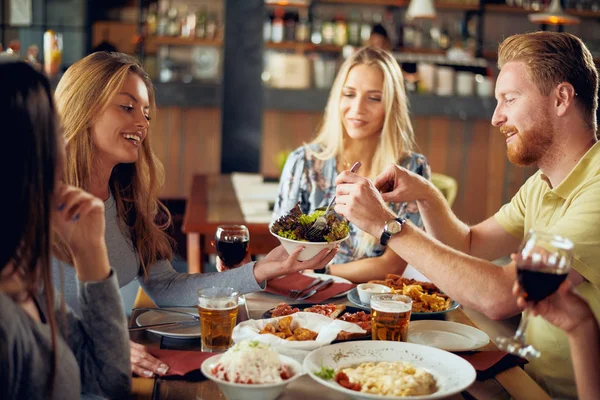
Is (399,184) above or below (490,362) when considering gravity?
above

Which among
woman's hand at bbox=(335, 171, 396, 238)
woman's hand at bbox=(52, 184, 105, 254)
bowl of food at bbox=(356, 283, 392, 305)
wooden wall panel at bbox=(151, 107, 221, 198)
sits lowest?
wooden wall panel at bbox=(151, 107, 221, 198)

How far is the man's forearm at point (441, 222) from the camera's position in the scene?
7.59ft

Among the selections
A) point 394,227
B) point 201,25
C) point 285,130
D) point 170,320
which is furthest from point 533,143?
point 201,25

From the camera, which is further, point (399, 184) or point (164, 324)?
point (399, 184)

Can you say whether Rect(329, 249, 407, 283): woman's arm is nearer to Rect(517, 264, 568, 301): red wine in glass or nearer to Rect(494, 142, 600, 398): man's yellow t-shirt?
Rect(494, 142, 600, 398): man's yellow t-shirt

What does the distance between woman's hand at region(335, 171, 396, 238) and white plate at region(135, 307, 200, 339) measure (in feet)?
1.57

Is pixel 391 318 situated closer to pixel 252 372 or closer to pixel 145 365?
pixel 252 372

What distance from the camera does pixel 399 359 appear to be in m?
1.45

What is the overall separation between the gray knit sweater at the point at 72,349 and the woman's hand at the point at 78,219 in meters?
0.08

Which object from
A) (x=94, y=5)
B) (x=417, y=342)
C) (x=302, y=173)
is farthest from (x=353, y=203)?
(x=94, y=5)

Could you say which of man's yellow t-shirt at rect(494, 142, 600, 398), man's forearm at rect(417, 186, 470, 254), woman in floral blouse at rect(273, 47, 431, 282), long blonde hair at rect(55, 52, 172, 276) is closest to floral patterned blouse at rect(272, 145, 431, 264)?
woman in floral blouse at rect(273, 47, 431, 282)

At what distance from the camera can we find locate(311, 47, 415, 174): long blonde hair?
2.95m

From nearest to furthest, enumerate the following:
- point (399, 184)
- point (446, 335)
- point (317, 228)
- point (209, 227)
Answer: point (446, 335), point (317, 228), point (399, 184), point (209, 227)

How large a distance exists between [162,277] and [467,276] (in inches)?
33.5
